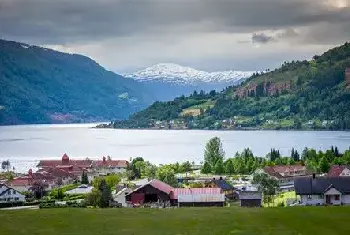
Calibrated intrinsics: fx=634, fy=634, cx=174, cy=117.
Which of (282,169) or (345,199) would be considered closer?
(345,199)

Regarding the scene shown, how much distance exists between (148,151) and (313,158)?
7728 cm

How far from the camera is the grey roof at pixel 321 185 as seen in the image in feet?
171

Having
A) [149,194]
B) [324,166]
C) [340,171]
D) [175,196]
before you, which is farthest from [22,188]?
[324,166]

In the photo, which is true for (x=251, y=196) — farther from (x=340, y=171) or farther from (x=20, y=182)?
(x=20, y=182)

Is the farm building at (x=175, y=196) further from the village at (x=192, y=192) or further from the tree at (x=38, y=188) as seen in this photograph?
the tree at (x=38, y=188)

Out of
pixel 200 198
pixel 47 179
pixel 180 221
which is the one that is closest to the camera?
pixel 180 221

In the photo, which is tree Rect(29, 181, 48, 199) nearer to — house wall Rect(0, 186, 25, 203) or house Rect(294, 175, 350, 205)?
house wall Rect(0, 186, 25, 203)

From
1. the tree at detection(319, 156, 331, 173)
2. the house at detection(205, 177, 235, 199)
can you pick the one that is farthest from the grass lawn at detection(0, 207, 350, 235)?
the tree at detection(319, 156, 331, 173)

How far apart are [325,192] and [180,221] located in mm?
22485

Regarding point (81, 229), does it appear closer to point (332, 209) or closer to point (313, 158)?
point (332, 209)

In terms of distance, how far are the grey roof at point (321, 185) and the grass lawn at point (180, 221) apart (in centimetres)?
1442

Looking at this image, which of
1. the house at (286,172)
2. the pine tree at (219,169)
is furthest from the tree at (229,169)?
the house at (286,172)

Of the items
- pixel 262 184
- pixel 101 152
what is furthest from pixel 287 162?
pixel 101 152

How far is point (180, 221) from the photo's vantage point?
32719 millimetres
